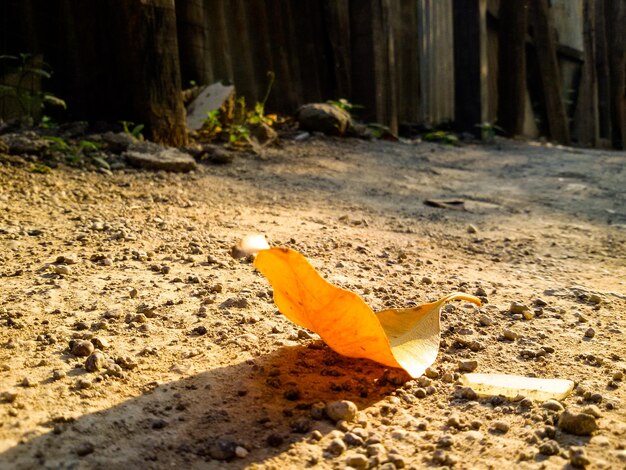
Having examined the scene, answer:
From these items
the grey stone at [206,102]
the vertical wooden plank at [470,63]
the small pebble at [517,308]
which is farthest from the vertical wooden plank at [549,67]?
the small pebble at [517,308]

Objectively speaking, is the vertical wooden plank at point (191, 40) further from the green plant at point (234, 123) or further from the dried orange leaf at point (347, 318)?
the dried orange leaf at point (347, 318)

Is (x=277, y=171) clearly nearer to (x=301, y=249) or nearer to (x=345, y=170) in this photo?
(x=345, y=170)

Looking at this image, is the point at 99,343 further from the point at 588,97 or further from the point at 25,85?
the point at 588,97

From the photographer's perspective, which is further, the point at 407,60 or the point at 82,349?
the point at 407,60

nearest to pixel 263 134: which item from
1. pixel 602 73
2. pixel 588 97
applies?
pixel 588 97

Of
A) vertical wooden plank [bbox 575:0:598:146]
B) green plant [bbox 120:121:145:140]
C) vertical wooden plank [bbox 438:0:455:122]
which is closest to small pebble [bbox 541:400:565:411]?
green plant [bbox 120:121:145:140]

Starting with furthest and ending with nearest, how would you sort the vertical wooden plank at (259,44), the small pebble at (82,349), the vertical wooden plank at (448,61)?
1. the vertical wooden plank at (448,61)
2. the vertical wooden plank at (259,44)
3. the small pebble at (82,349)
